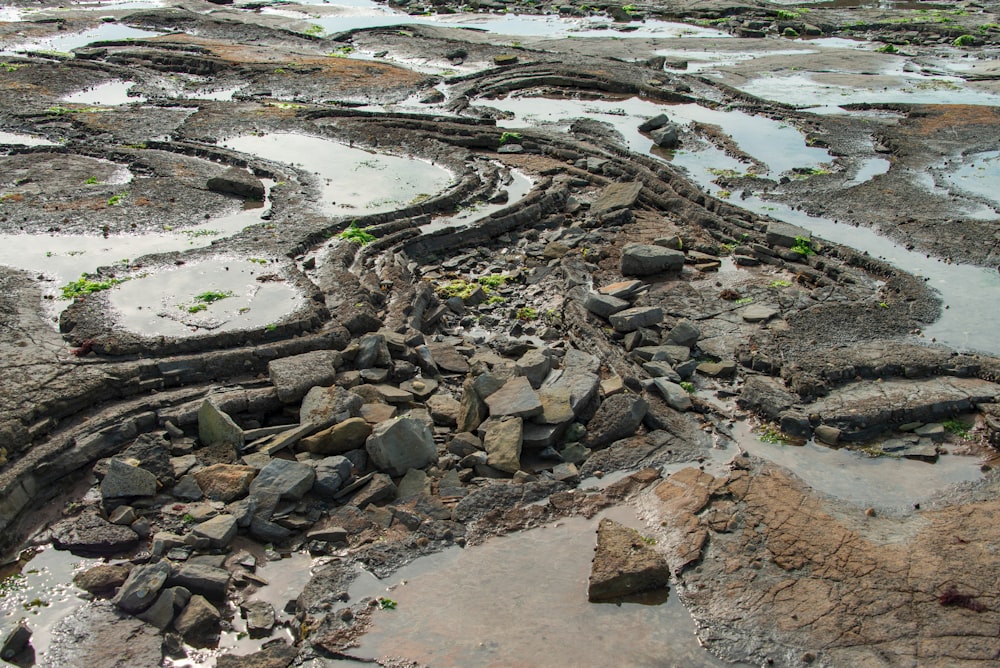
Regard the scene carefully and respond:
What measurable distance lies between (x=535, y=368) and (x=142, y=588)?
4.64 meters

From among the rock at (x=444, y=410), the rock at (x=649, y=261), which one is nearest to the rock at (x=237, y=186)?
the rock at (x=649, y=261)

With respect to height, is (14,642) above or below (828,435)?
below

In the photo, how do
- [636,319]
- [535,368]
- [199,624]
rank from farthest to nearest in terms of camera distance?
[636,319], [535,368], [199,624]

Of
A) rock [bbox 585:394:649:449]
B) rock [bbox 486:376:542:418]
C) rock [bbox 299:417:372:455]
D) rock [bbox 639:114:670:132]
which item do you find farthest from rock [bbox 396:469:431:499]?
rock [bbox 639:114:670:132]

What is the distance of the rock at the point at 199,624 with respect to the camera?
605cm

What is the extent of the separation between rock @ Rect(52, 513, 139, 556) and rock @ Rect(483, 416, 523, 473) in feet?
11.0

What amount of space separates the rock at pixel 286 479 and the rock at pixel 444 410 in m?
1.65

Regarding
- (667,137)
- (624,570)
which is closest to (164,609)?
(624,570)

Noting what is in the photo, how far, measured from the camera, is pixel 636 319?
34.2ft

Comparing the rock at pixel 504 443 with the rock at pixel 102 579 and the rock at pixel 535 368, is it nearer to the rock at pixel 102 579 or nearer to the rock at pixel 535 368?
the rock at pixel 535 368

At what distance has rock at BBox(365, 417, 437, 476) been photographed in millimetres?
7746

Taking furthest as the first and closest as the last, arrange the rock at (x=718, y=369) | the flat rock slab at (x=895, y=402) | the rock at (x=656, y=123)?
the rock at (x=656, y=123), the rock at (x=718, y=369), the flat rock slab at (x=895, y=402)

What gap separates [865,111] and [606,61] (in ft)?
26.2

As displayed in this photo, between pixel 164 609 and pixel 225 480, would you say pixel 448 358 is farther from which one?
pixel 164 609
